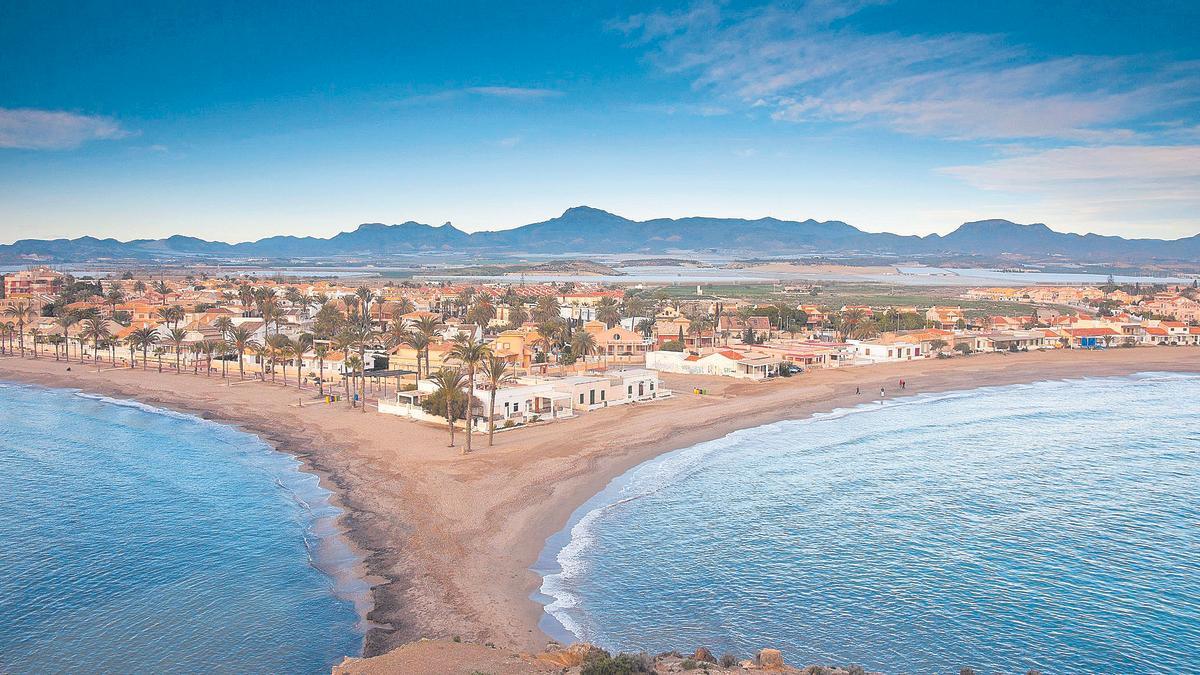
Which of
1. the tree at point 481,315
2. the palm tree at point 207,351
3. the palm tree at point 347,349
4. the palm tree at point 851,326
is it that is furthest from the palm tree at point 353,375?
the palm tree at point 851,326

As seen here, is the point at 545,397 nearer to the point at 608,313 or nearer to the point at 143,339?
the point at 143,339

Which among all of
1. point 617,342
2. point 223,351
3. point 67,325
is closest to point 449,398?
point 223,351

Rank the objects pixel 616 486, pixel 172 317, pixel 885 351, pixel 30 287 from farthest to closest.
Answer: pixel 30 287 → pixel 172 317 → pixel 885 351 → pixel 616 486

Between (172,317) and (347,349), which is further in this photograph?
(172,317)

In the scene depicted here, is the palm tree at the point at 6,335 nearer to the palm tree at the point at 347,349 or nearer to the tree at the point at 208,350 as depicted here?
the tree at the point at 208,350

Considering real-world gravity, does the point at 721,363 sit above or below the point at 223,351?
below

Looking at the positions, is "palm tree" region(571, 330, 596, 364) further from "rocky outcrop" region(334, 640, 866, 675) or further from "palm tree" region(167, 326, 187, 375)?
"rocky outcrop" region(334, 640, 866, 675)

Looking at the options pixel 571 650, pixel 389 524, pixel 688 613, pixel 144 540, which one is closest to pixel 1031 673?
pixel 688 613
